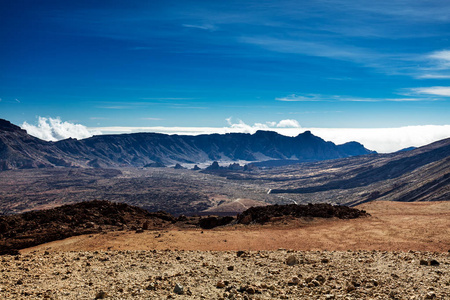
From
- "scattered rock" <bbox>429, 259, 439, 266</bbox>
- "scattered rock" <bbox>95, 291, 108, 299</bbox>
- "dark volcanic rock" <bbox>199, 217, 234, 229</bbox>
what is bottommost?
"dark volcanic rock" <bbox>199, 217, 234, 229</bbox>

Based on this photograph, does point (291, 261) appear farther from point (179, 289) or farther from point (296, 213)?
point (296, 213)

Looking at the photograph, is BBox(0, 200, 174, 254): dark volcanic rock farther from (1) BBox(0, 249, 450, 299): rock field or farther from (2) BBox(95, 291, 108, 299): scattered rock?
(2) BBox(95, 291, 108, 299): scattered rock

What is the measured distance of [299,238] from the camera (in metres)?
23.9

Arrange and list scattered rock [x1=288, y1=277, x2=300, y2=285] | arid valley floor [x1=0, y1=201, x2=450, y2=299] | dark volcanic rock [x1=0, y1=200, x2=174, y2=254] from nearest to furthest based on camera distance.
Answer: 1. arid valley floor [x1=0, y1=201, x2=450, y2=299]
2. scattered rock [x1=288, y1=277, x2=300, y2=285]
3. dark volcanic rock [x1=0, y1=200, x2=174, y2=254]

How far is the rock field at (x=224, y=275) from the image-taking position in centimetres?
1169

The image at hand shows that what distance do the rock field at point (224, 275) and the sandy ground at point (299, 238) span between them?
272cm

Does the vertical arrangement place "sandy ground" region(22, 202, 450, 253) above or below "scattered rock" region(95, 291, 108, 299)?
below

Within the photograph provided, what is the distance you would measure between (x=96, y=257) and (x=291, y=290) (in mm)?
11214

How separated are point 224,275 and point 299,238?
433 inches

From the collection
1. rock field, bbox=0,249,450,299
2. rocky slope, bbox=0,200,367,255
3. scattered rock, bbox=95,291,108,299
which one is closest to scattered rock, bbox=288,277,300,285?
rock field, bbox=0,249,450,299

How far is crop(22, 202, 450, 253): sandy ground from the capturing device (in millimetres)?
21312

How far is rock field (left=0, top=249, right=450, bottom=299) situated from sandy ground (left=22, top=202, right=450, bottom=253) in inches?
107

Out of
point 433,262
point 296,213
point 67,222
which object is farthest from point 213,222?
point 433,262

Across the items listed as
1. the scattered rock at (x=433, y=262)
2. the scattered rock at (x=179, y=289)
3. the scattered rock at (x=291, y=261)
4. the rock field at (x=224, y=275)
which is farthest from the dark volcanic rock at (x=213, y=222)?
the scattered rock at (x=433, y=262)
